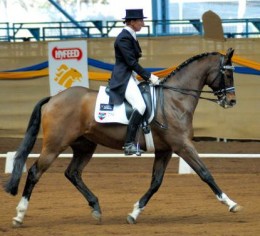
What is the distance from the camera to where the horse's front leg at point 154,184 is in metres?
12.2

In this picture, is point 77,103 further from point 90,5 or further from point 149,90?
point 90,5

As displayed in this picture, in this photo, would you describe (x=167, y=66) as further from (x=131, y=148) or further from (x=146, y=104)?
(x=131, y=148)

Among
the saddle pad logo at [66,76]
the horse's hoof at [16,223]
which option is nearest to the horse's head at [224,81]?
the horse's hoof at [16,223]

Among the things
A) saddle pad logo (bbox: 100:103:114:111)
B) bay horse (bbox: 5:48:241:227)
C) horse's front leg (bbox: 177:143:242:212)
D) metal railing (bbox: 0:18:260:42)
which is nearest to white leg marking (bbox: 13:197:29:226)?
bay horse (bbox: 5:48:241:227)

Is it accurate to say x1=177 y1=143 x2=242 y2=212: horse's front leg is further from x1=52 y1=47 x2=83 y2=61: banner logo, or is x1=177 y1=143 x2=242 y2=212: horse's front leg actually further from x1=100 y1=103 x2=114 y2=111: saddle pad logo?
x1=52 y1=47 x2=83 y2=61: banner logo

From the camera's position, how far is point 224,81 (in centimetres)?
1252

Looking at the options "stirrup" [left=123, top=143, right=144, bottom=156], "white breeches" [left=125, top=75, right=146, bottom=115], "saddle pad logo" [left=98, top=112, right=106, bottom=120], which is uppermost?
"white breeches" [left=125, top=75, right=146, bottom=115]

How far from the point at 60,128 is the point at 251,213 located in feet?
8.99

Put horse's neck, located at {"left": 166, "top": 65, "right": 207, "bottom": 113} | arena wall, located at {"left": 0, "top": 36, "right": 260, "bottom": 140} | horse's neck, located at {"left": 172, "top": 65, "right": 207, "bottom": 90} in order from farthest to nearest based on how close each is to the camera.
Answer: arena wall, located at {"left": 0, "top": 36, "right": 260, "bottom": 140}
horse's neck, located at {"left": 172, "top": 65, "right": 207, "bottom": 90}
horse's neck, located at {"left": 166, "top": 65, "right": 207, "bottom": 113}

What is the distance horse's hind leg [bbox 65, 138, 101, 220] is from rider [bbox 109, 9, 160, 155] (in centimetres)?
80

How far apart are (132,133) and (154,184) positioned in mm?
747

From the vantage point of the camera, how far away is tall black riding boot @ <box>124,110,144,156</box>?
39.9ft

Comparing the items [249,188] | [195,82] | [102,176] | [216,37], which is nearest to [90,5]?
[216,37]

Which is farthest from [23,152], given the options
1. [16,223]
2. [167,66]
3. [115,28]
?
[115,28]
